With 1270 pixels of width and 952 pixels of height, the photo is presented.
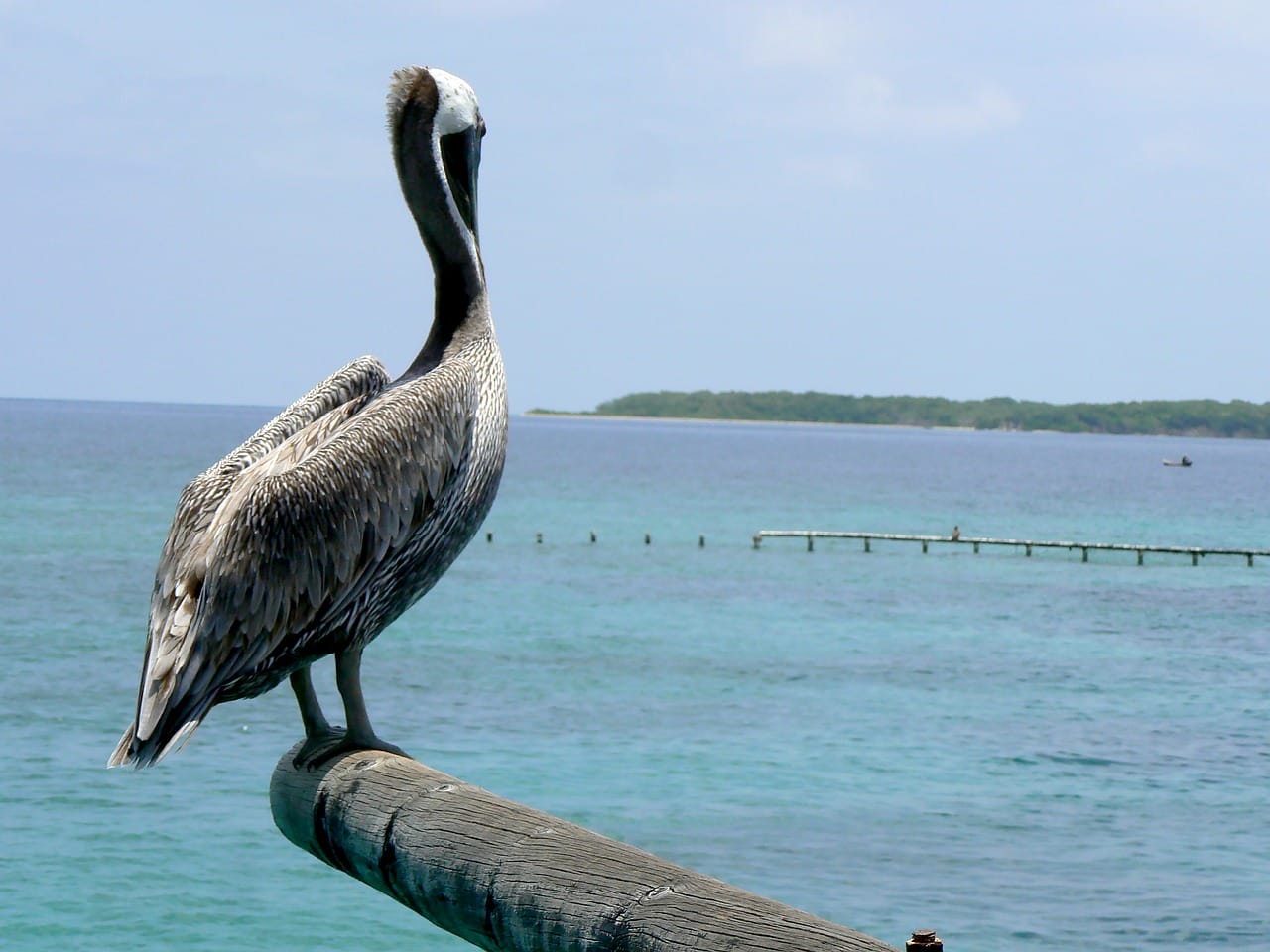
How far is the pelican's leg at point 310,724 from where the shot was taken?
3.16 metres

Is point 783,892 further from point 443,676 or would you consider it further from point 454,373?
point 443,676

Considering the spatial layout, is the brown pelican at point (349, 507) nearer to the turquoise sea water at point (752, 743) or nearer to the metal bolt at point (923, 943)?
the metal bolt at point (923, 943)

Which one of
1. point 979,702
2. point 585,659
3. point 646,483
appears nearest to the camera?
point 979,702

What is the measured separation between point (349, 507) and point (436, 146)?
0.95 meters

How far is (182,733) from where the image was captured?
3346 mm

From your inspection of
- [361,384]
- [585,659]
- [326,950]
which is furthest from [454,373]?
[585,659]

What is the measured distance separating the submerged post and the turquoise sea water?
27.0ft

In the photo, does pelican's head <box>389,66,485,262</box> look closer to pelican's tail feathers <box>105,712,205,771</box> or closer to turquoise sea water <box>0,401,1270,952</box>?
pelican's tail feathers <box>105,712,205,771</box>

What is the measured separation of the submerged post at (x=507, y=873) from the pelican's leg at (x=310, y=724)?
0.10 meters

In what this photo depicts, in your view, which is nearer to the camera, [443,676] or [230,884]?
[230,884]

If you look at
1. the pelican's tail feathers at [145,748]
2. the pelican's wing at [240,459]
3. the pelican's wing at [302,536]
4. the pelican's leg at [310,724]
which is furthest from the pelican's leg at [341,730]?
the pelican's wing at [240,459]

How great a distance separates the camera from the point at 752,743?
54.5 ft

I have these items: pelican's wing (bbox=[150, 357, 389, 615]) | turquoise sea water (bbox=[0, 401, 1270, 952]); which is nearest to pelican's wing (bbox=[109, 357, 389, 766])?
pelican's wing (bbox=[150, 357, 389, 615])

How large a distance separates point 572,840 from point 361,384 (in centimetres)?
209
